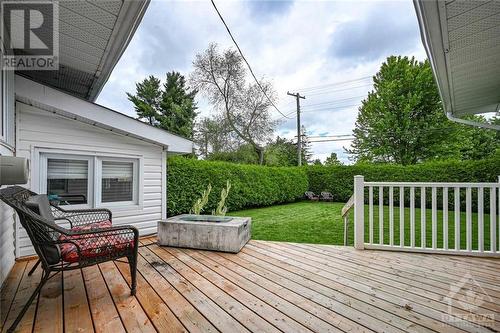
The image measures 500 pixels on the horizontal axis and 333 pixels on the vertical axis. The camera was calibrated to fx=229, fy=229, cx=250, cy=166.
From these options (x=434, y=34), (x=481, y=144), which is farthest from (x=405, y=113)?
(x=434, y=34)

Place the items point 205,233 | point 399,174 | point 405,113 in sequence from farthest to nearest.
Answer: point 405,113 → point 399,174 → point 205,233

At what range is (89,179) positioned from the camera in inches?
148

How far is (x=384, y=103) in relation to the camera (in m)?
13.2

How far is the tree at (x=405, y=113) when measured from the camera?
1244 cm

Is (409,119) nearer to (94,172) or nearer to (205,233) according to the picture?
(205,233)

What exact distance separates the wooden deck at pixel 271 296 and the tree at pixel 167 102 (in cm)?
1618

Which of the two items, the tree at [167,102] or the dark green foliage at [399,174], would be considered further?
the tree at [167,102]

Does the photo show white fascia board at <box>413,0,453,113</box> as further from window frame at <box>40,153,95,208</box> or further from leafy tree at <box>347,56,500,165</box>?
leafy tree at <box>347,56,500,165</box>

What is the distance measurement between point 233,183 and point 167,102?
13.4 m

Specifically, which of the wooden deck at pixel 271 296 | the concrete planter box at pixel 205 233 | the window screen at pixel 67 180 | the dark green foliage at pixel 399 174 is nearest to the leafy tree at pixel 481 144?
the dark green foliage at pixel 399 174

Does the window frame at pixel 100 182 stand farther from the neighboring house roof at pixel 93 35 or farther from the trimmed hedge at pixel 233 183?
the trimmed hedge at pixel 233 183

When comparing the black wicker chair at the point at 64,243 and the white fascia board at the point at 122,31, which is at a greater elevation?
the white fascia board at the point at 122,31

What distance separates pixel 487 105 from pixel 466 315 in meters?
4.22

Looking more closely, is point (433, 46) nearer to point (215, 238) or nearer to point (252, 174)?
point (215, 238)
